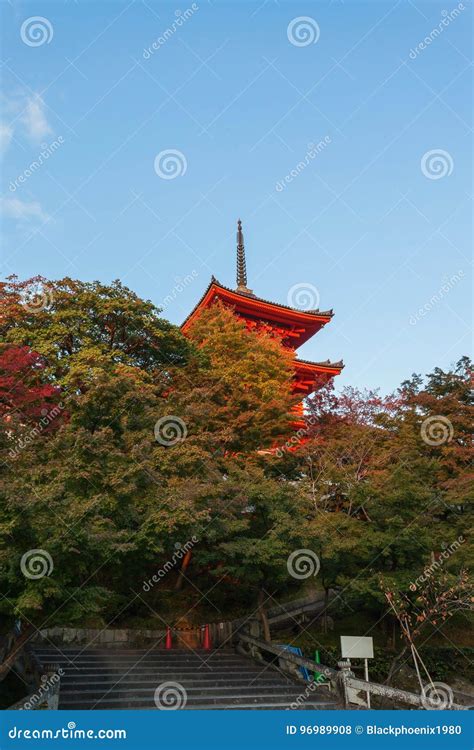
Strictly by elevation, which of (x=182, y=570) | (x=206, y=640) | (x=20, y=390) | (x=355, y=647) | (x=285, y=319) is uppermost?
(x=285, y=319)

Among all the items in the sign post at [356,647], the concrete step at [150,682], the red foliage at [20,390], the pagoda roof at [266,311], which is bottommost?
the concrete step at [150,682]

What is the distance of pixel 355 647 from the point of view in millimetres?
11992

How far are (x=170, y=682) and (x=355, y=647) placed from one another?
3643 millimetres

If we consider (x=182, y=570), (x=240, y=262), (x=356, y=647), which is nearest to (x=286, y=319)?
(x=240, y=262)

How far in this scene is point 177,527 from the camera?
38.7 feet

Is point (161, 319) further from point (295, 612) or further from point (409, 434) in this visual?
point (295, 612)

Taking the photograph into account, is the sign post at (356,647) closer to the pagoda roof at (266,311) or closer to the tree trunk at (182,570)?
the tree trunk at (182,570)

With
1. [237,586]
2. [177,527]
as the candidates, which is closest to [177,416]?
[177,527]

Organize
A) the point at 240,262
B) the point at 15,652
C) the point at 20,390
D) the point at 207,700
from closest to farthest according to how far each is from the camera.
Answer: the point at 15,652 < the point at 207,700 < the point at 20,390 < the point at 240,262

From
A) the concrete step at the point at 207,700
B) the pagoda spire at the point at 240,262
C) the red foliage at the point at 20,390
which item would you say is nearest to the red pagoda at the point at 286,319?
the pagoda spire at the point at 240,262

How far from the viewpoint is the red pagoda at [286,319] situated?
29.9 metres

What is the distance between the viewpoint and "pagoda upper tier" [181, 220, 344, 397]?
29875 millimetres

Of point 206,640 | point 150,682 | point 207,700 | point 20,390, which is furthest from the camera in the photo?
point 206,640

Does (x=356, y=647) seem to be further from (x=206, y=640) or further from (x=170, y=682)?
(x=206, y=640)
